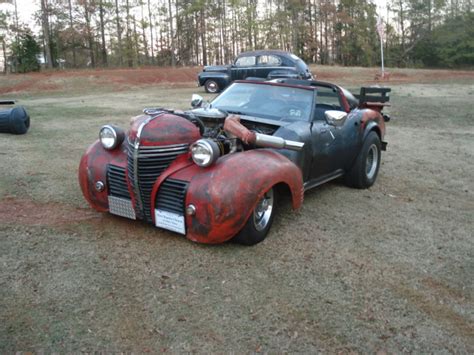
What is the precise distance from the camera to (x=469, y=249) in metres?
4.39

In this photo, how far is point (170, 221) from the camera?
4.03m

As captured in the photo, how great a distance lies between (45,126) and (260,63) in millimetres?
10613

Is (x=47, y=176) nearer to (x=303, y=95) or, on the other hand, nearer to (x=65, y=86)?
(x=303, y=95)

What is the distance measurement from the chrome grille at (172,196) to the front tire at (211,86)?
1639 centimetres

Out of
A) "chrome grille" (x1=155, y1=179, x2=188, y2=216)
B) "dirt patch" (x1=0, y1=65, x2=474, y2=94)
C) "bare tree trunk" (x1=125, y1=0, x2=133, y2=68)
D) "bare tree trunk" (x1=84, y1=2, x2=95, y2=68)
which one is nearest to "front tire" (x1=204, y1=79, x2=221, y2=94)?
"dirt patch" (x1=0, y1=65, x2=474, y2=94)

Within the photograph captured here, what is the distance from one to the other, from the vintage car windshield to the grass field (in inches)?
42.7

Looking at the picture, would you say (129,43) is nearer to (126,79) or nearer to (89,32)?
(89,32)

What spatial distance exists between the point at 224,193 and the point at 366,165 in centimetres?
324

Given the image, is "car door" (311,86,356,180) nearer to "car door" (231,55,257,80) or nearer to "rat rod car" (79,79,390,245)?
"rat rod car" (79,79,390,245)

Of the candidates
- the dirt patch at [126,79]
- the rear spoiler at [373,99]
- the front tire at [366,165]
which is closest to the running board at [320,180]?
the front tire at [366,165]

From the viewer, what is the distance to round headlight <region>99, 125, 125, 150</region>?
4516mm

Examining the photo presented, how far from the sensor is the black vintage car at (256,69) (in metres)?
19.0

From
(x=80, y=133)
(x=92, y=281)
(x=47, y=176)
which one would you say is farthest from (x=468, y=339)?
(x=80, y=133)

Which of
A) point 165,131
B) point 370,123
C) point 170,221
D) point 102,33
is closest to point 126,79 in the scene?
point 102,33
